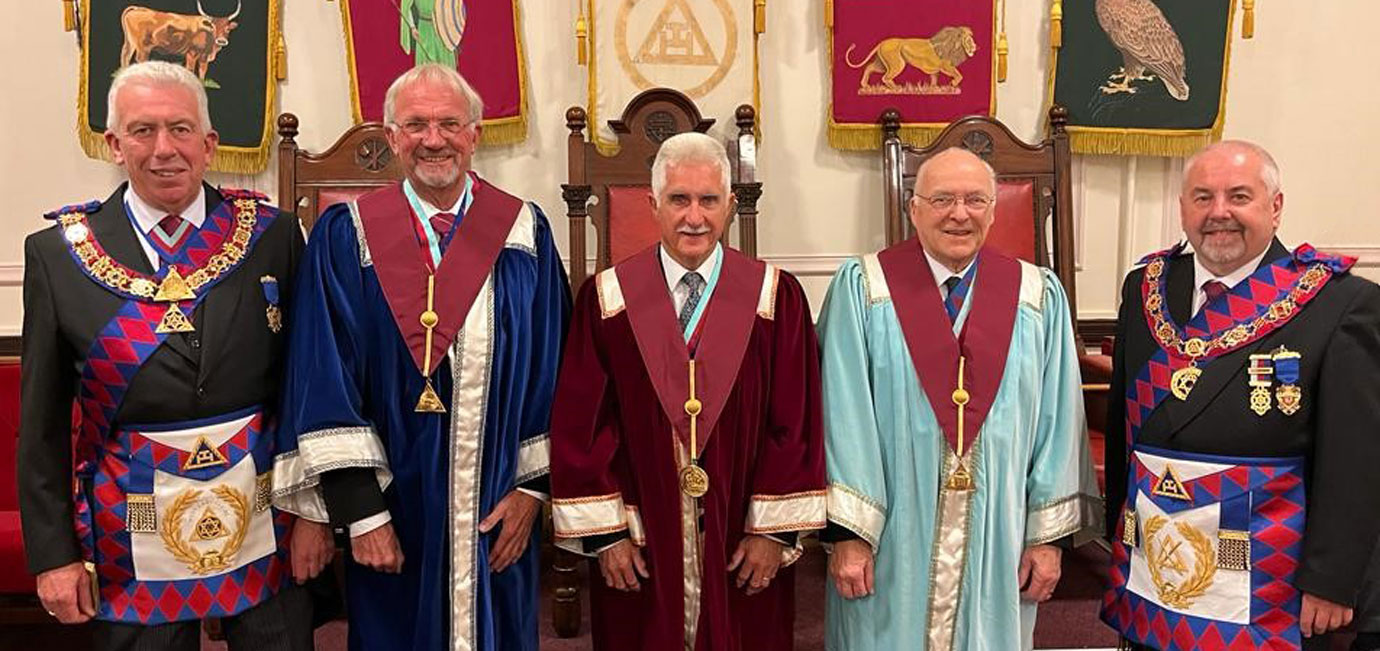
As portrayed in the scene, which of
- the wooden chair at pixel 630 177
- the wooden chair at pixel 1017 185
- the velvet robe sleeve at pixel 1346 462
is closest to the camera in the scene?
the velvet robe sleeve at pixel 1346 462

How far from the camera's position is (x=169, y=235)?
214 cm

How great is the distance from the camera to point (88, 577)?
2.09m

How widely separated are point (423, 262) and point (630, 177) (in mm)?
1819

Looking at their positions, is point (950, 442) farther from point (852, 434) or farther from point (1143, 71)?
point (1143, 71)

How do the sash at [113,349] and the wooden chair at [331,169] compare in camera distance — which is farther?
the wooden chair at [331,169]

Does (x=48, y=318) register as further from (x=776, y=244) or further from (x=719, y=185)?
(x=776, y=244)

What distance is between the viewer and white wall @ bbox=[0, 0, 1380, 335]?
4242 millimetres

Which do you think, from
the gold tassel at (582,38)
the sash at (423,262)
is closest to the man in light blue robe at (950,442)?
the sash at (423,262)

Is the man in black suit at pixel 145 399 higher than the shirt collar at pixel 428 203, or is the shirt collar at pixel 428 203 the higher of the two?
the shirt collar at pixel 428 203

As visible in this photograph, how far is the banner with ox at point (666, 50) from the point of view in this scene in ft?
13.7

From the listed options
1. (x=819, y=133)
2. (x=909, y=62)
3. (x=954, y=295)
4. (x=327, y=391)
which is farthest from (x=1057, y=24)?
(x=327, y=391)

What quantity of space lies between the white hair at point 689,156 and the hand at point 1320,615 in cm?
147

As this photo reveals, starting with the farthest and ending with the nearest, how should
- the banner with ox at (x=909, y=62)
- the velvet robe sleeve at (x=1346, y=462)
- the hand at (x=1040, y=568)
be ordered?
the banner with ox at (x=909, y=62) → the hand at (x=1040, y=568) → the velvet robe sleeve at (x=1346, y=462)

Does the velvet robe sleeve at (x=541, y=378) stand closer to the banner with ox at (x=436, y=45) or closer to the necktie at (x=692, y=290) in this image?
the necktie at (x=692, y=290)
